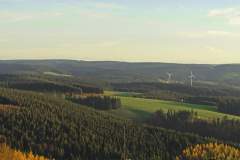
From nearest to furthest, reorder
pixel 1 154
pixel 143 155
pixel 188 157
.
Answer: pixel 1 154 < pixel 188 157 < pixel 143 155

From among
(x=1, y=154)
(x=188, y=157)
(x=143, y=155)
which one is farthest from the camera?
(x=143, y=155)

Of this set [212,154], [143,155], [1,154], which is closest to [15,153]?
[1,154]

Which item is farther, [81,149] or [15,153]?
[81,149]

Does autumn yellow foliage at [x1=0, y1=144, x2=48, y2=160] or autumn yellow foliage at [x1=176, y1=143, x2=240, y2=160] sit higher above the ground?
autumn yellow foliage at [x1=0, y1=144, x2=48, y2=160]

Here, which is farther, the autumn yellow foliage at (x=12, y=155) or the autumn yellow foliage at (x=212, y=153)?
the autumn yellow foliage at (x=212, y=153)

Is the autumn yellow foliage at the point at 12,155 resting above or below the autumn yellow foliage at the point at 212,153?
above

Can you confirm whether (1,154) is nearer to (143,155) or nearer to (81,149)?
(81,149)

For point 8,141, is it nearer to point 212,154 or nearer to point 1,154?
point 1,154

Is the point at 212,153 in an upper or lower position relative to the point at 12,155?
lower
